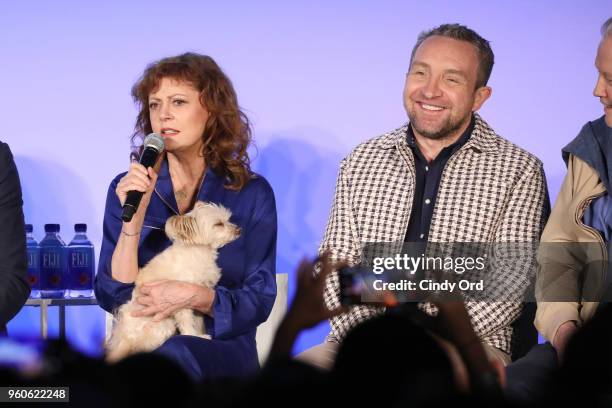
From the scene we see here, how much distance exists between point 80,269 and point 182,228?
53.2 inches

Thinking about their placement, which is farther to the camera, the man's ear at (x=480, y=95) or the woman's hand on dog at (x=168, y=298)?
the man's ear at (x=480, y=95)

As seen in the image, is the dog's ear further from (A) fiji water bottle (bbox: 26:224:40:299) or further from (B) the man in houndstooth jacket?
(A) fiji water bottle (bbox: 26:224:40:299)

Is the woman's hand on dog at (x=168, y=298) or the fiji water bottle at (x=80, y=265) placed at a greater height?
the woman's hand on dog at (x=168, y=298)

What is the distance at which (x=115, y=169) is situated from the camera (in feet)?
14.2

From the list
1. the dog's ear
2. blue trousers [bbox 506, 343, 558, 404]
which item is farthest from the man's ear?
the dog's ear

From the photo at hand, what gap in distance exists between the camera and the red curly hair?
3154 mm

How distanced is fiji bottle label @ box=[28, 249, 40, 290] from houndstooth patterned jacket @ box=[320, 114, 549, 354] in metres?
1.50

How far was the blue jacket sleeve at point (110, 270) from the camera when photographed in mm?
3029

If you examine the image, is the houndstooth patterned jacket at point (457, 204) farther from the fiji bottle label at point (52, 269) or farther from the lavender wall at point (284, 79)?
the fiji bottle label at point (52, 269)

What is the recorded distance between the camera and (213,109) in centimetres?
317

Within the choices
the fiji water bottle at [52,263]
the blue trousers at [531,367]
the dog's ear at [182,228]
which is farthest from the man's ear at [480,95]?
the fiji water bottle at [52,263]

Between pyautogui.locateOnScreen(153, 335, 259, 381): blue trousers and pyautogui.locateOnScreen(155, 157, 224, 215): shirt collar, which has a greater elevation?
pyautogui.locateOnScreen(155, 157, 224, 215): shirt collar

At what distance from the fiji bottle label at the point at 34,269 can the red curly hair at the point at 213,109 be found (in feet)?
3.84

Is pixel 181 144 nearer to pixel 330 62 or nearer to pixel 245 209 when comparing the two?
pixel 245 209
